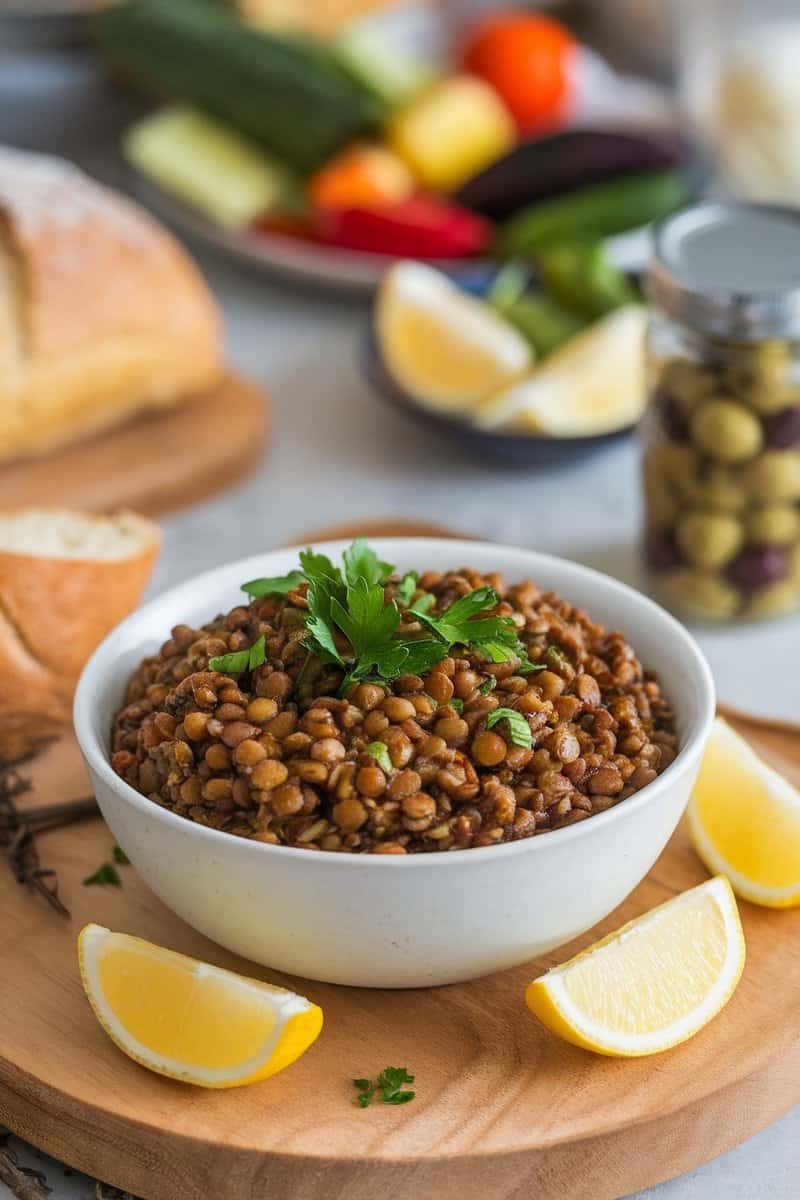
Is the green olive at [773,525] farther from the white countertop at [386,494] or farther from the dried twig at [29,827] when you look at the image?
the dried twig at [29,827]

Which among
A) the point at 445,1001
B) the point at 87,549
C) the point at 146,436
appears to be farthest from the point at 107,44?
the point at 445,1001

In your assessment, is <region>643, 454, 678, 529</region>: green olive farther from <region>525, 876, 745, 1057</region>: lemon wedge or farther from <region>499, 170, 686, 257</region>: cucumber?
<region>499, 170, 686, 257</region>: cucumber

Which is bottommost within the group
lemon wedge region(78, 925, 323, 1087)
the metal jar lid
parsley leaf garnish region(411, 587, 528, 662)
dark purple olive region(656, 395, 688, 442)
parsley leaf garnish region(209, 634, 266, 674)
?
lemon wedge region(78, 925, 323, 1087)

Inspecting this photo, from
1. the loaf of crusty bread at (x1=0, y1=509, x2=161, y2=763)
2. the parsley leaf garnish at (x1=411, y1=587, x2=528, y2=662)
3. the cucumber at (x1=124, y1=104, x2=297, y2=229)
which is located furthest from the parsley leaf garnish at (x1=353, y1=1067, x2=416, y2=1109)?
the cucumber at (x1=124, y1=104, x2=297, y2=229)

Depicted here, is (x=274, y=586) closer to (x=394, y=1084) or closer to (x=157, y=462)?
(x=394, y=1084)

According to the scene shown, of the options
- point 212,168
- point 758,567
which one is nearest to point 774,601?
point 758,567

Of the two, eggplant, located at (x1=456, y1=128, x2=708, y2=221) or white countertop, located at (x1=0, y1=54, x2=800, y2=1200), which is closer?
white countertop, located at (x1=0, y1=54, x2=800, y2=1200)
